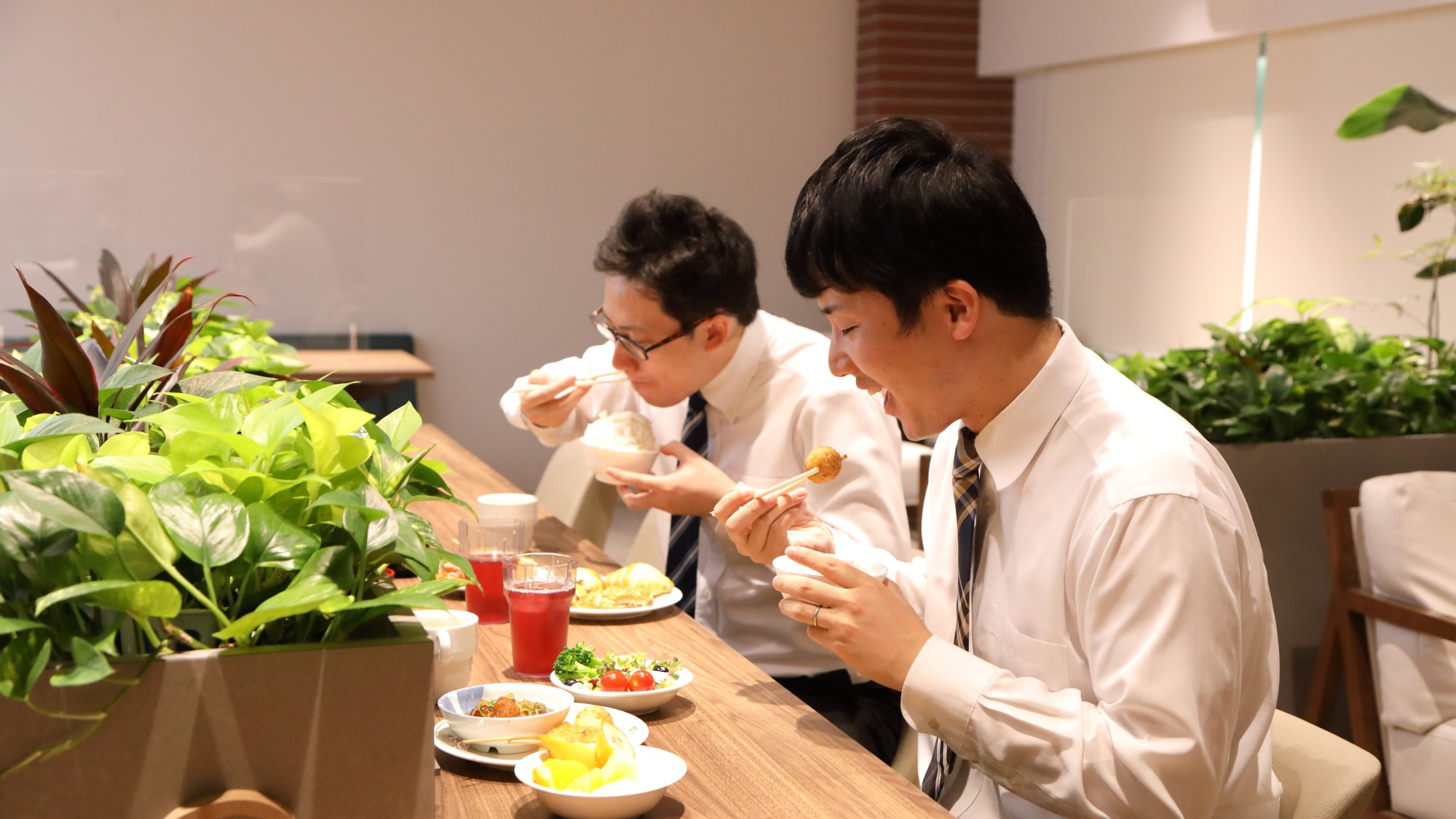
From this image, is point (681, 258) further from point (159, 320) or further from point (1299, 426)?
point (1299, 426)

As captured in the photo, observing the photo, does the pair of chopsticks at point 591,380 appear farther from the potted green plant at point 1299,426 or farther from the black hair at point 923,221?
the potted green plant at point 1299,426

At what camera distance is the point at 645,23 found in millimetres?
6777

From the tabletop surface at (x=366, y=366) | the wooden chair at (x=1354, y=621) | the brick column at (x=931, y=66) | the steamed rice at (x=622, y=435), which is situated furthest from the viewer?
the brick column at (x=931, y=66)

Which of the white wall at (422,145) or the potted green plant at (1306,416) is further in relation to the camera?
the white wall at (422,145)

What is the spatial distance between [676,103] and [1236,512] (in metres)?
5.83

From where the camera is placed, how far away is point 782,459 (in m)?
2.47

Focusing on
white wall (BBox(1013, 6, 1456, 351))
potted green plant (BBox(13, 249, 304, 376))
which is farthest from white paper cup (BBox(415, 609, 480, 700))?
white wall (BBox(1013, 6, 1456, 351))

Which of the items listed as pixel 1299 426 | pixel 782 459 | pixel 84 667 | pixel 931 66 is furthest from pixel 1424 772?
pixel 931 66

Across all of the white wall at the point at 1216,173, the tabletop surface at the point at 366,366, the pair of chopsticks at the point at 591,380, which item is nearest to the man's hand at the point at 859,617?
the pair of chopsticks at the point at 591,380

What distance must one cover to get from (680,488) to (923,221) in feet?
3.15

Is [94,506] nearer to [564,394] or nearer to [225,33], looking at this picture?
[564,394]

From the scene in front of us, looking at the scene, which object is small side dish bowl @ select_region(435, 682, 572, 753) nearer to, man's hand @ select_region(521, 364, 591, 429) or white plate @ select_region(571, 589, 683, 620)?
white plate @ select_region(571, 589, 683, 620)

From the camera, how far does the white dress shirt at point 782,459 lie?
229cm

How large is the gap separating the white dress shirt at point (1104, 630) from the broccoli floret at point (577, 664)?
1.31ft
